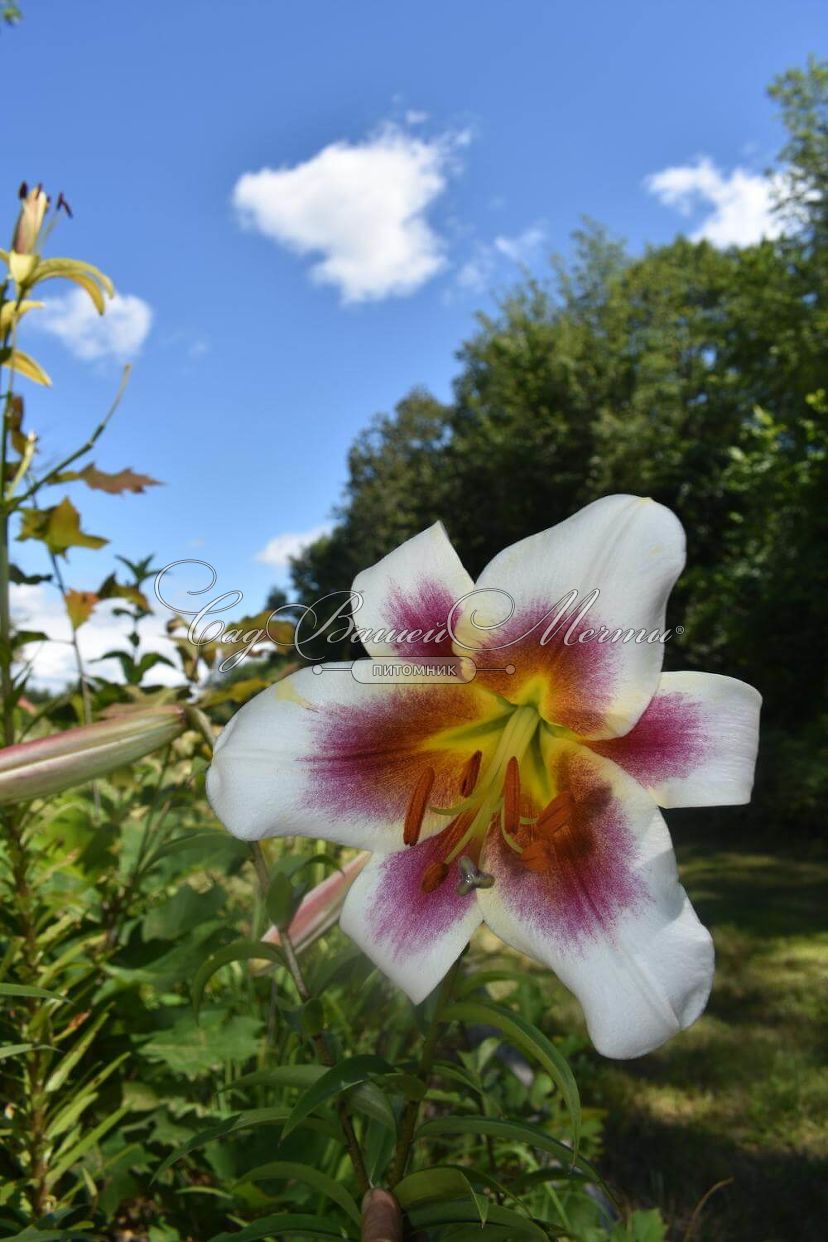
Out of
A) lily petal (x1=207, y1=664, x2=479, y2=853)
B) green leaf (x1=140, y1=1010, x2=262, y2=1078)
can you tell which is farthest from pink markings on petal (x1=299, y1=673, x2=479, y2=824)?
green leaf (x1=140, y1=1010, x2=262, y2=1078)

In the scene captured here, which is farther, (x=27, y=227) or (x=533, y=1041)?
(x=27, y=227)

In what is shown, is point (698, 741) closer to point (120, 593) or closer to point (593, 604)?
point (593, 604)

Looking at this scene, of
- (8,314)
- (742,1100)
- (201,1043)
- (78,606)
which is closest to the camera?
(8,314)

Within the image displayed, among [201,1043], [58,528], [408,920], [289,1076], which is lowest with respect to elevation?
[201,1043]

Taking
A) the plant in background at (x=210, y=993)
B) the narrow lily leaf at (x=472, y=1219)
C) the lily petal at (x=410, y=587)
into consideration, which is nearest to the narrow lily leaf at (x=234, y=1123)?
the plant in background at (x=210, y=993)

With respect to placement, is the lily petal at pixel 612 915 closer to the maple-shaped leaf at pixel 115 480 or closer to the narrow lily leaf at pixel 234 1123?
the narrow lily leaf at pixel 234 1123

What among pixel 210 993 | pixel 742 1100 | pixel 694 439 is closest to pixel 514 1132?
pixel 210 993

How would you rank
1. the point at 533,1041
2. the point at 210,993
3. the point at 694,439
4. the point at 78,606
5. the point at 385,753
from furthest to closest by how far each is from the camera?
the point at 694,439 < the point at 210,993 < the point at 78,606 < the point at 385,753 < the point at 533,1041

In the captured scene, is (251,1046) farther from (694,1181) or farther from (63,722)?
(694,1181)
